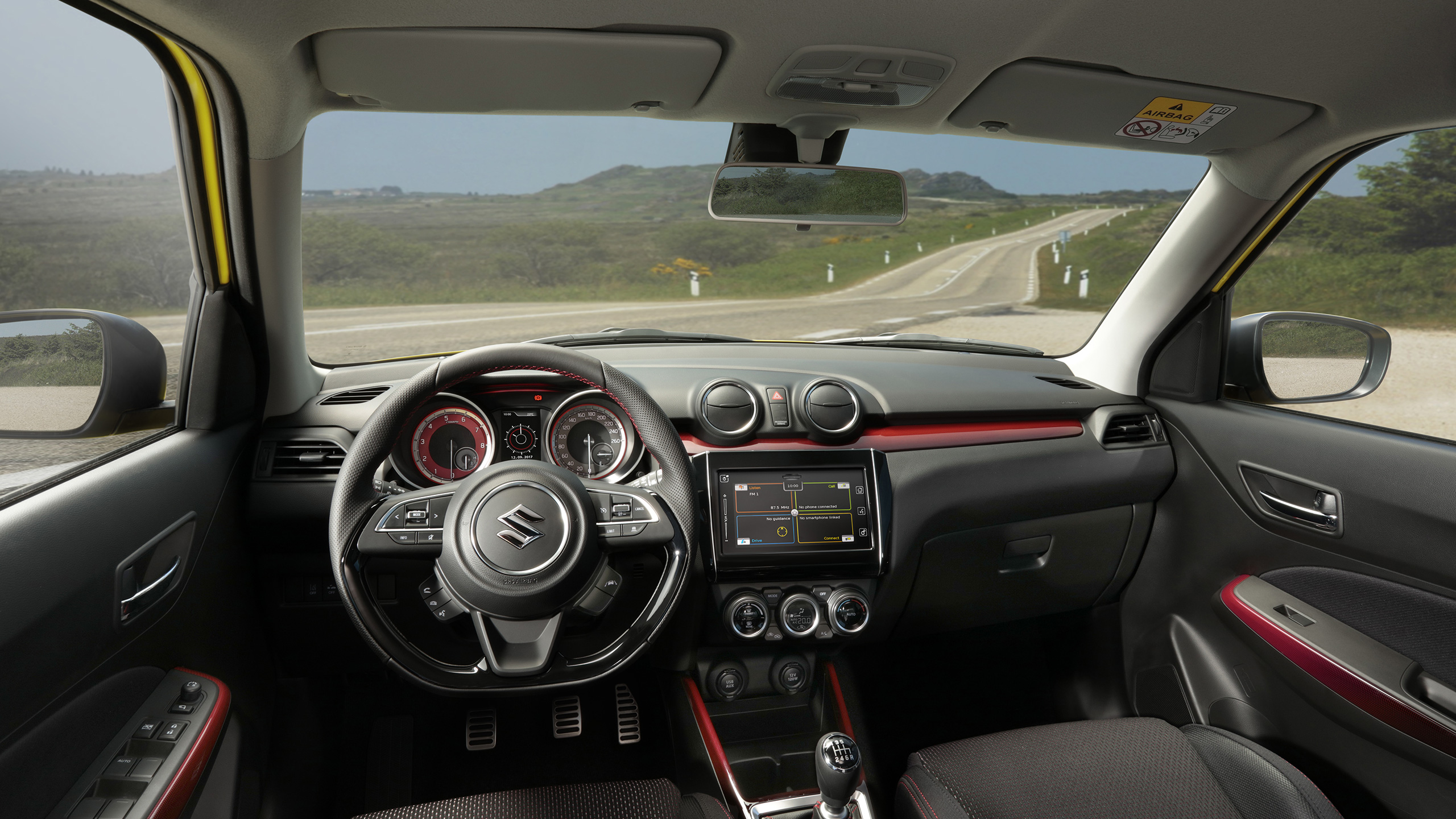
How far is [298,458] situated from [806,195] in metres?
1.75

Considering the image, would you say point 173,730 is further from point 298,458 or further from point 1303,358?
point 1303,358

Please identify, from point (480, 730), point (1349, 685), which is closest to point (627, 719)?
point (480, 730)

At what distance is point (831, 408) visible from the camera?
2.55m

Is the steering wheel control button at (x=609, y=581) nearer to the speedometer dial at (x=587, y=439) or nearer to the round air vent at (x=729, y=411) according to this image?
the speedometer dial at (x=587, y=439)

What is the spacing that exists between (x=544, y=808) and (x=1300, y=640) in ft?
7.12

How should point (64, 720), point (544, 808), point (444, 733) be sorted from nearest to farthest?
point (64, 720)
point (544, 808)
point (444, 733)

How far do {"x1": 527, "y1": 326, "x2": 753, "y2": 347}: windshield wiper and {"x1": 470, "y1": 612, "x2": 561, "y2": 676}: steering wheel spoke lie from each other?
1219 mm

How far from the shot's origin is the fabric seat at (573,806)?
5.89 feet

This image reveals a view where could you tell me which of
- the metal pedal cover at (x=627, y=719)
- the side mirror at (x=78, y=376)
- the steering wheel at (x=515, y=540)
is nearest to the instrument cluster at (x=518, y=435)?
the steering wheel at (x=515, y=540)

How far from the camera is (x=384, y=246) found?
9.57ft

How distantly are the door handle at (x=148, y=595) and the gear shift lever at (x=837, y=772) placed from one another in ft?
5.48

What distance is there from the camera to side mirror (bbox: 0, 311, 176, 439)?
160 cm

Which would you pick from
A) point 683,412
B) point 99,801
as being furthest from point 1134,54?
point 99,801

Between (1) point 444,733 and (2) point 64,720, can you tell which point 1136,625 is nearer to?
(1) point 444,733
